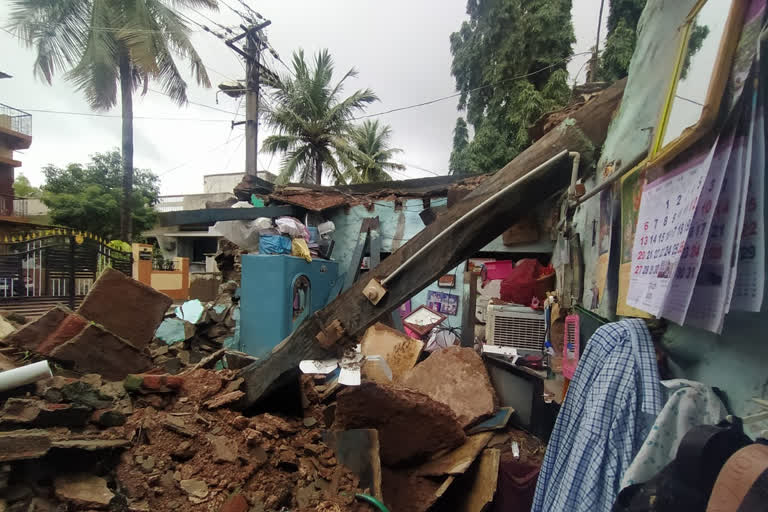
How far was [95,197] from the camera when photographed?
53.4 ft

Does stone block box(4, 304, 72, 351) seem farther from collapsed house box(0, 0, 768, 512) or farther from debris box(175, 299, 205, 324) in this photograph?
debris box(175, 299, 205, 324)

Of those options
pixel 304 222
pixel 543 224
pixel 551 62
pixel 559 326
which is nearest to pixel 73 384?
pixel 559 326

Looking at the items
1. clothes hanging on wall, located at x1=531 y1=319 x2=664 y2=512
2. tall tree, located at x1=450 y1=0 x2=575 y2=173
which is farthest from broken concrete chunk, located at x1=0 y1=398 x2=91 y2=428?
tall tree, located at x1=450 y1=0 x2=575 y2=173

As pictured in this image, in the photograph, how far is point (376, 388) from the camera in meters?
2.82

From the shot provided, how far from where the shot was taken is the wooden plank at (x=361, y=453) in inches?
95.9

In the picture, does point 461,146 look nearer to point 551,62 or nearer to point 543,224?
point 551,62

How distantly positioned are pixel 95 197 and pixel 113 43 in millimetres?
7106

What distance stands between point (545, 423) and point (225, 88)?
514 inches

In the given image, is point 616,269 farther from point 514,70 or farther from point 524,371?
point 514,70

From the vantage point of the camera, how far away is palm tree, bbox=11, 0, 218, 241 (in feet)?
39.8

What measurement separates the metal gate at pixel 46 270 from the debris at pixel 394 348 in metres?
7.54

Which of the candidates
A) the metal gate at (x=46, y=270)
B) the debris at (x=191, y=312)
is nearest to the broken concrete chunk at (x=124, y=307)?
the debris at (x=191, y=312)

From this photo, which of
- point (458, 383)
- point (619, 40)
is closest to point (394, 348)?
point (458, 383)

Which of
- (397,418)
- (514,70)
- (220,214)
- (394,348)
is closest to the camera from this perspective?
(397,418)
